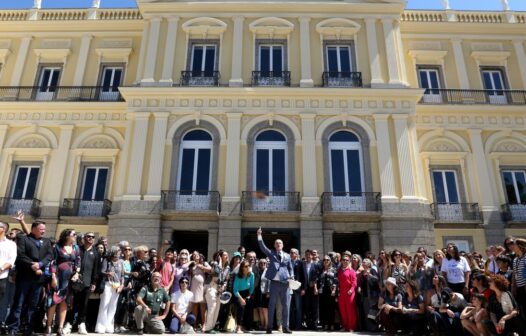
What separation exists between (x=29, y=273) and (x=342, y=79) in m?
14.1

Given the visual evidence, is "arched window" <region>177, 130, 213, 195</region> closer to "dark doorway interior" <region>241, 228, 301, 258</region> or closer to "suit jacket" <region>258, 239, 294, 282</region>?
"dark doorway interior" <region>241, 228, 301, 258</region>

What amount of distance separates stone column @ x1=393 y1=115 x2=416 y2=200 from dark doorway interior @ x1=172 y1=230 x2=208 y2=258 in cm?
777

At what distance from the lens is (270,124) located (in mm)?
17047

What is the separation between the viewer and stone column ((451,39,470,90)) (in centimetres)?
1944

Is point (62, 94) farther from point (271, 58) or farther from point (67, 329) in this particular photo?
point (67, 329)

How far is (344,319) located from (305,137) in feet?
28.3

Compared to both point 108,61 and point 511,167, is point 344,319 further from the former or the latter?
point 108,61

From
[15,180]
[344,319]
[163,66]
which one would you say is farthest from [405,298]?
[15,180]

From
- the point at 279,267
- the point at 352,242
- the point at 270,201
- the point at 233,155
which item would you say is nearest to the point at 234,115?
the point at 233,155

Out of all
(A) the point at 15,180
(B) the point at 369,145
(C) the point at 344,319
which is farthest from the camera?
(A) the point at 15,180

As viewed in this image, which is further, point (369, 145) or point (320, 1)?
point (320, 1)

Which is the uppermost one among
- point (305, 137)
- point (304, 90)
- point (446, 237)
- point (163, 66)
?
point (163, 66)

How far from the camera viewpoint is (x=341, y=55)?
18.8 metres

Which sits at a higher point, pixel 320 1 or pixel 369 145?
pixel 320 1
